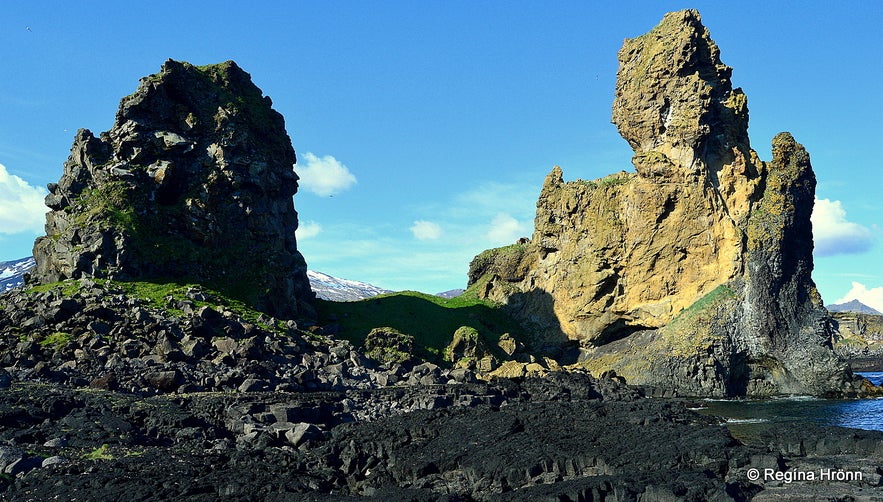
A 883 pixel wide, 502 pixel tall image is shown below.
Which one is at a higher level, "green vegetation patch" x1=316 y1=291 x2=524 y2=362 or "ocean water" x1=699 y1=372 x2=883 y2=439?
"green vegetation patch" x1=316 y1=291 x2=524 y2=362

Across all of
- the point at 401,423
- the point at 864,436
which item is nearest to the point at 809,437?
the point at 864,436

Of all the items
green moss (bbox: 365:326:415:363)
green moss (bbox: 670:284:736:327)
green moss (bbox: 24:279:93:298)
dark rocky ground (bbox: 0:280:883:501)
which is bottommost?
dark rocky ground (bbox: 0:280:883:501)

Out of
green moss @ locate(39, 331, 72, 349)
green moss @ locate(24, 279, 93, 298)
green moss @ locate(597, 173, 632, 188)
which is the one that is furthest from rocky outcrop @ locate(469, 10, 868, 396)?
green moss @ locate(24, 279, 93, 298)

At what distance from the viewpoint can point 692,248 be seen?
73.2 metres

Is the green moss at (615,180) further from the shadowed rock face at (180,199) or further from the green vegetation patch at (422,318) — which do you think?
the shadowed rock face at (180,199)

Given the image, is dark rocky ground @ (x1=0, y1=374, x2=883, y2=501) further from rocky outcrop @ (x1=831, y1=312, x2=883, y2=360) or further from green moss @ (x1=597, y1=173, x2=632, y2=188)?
rocky outcrop @ (x1=831, y1=312, x2=883, y2=360)

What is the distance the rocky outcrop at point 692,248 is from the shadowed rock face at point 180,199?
3436cm

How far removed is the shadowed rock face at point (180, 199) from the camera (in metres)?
63.0

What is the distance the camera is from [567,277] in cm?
8450

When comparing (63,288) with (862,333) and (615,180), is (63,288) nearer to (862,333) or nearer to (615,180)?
(615,180)

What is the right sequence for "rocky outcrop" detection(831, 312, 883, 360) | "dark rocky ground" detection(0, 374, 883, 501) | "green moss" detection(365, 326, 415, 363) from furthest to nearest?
"rocky outcrop" detection(831, 312, 883, 360)
"green moss" detection(365, 326, 415, 363)
"dark rocky ground" detection(0, 374, 883, 501)

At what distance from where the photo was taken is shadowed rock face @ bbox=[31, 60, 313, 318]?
63.0m

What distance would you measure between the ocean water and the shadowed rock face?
4409cm

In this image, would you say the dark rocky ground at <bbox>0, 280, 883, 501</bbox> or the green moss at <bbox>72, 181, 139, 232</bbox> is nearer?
the dark rocky ground at <bbox>0, 280, 883, 501</bbox>
